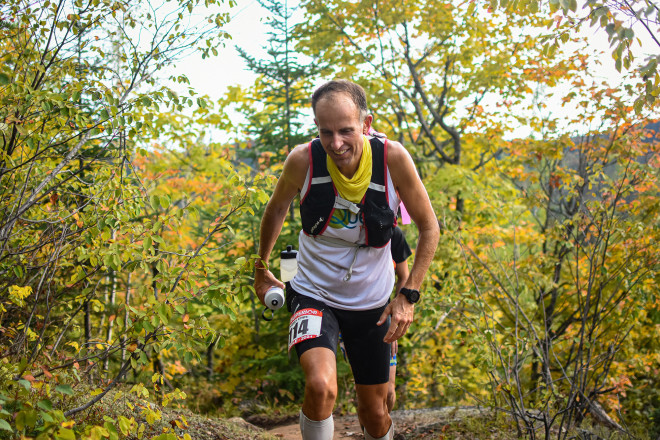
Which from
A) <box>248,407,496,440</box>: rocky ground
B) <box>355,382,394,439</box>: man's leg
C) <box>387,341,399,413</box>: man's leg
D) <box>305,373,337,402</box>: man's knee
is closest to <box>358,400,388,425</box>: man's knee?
<box>355,382,394,439</box>: man's leg

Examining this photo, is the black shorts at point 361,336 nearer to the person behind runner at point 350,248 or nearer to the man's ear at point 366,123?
the person behind runner at point 350,248

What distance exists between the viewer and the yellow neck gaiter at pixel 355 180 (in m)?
3.01

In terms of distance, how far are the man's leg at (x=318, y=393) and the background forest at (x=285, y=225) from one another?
0.56 m

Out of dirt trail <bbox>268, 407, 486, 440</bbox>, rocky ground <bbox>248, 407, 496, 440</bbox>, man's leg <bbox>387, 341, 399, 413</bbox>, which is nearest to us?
man's leg <bbox>387, 341, 399, 413</bbox>

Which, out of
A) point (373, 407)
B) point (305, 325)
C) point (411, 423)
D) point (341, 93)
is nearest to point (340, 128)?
point (341, 93)

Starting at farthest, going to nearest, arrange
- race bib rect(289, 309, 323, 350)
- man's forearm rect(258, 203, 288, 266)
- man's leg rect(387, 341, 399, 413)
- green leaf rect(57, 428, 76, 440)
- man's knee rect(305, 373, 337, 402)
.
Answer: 1. man's leg rect(387, 341, 399, 413)
2. man's forearm rect(258, 203, 288, 266)
3. race bib rect(289, 309, 323, 350)
4. man's knee rect(305, 373, 337, 402)
5. green leaf rect(57, 428, 76, 440)

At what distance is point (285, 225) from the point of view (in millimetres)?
8875

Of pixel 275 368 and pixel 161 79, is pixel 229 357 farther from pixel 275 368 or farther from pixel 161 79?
pixel 161 79

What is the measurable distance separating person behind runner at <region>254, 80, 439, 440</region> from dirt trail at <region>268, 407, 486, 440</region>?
2519 mm

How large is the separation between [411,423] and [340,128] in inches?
166

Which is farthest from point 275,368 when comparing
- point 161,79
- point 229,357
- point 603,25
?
point 603,25

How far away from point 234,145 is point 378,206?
404 inches

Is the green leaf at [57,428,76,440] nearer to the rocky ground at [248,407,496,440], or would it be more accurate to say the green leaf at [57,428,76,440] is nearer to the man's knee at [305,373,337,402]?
the man's knee at [305,373,337,402]

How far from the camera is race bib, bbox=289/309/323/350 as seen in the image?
2.92 metres
